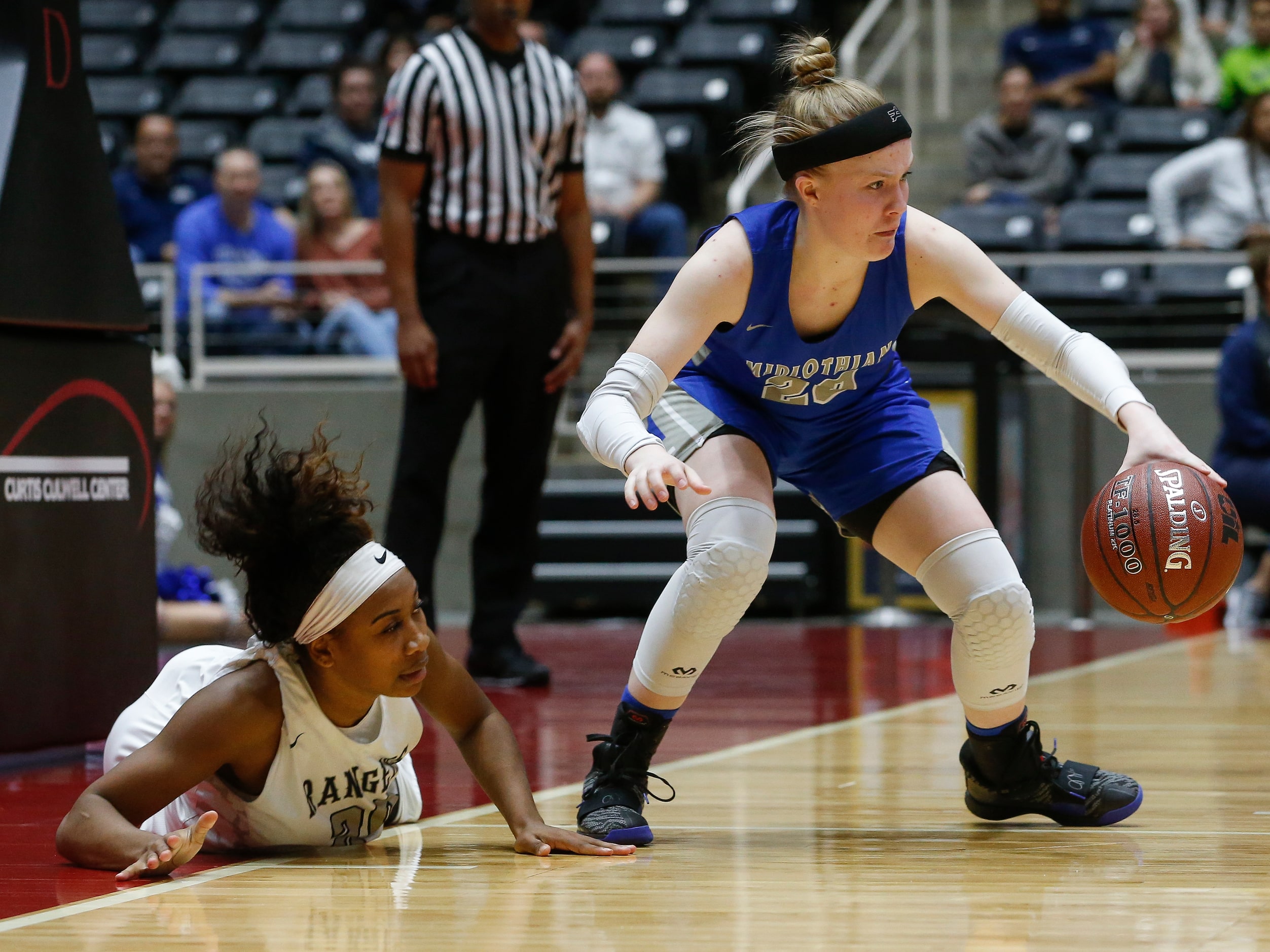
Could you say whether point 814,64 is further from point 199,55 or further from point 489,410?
point 199,55

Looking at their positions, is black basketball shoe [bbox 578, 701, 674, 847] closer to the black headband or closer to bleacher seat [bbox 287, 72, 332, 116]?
the black headband

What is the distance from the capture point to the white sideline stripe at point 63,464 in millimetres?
3375

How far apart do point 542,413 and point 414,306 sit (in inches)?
18.6

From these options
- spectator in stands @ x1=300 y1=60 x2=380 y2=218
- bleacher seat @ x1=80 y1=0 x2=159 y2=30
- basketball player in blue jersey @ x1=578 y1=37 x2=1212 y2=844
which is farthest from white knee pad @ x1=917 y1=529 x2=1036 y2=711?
bleacher seat @ x1=80 y1=0 x2=159 y2=30

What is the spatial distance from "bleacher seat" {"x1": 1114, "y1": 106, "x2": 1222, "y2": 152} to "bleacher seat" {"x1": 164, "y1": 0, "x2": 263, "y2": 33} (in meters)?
5.77

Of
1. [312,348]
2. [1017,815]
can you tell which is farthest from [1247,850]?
[312,348]

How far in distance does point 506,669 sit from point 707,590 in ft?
7.40

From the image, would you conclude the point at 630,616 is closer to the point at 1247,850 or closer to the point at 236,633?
the point at 236,633

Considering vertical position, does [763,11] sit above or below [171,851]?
above

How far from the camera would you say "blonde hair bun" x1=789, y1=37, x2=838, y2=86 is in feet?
8.93

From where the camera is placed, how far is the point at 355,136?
892cm

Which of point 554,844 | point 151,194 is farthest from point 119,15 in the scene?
point 554,844

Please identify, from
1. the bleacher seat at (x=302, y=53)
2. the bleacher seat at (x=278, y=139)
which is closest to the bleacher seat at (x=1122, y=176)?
the bleacher seat at (x=278, y=139)

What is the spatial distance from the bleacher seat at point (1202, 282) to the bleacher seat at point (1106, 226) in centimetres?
32
